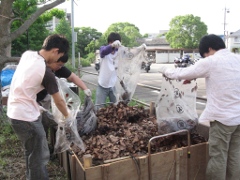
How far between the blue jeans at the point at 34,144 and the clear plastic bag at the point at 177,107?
1354 mm

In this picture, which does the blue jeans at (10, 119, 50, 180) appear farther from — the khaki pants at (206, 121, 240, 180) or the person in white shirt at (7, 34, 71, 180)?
the khaki pants at (206, 121, 240, 180)

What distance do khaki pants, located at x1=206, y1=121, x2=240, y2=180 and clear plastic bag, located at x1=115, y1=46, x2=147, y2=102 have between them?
68.0 inches

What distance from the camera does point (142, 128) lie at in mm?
3432

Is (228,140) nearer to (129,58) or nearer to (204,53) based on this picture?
(204,53)

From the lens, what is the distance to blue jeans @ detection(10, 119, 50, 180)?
242 centimetres

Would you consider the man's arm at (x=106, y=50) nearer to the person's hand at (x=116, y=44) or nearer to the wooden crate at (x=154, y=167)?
the person's hand at (x=116, y=44)

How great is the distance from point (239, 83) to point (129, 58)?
1.92m

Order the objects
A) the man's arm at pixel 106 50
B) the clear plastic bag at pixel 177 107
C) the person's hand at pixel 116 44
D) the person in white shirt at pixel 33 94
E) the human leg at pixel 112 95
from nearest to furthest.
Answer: the person in white shirt at pixel 33 94 < the clear plastic bag at pixel 177 107 < the person's hand at pixel 116 44 < the man's arm at pixel 106 50 < the human leg at pixel 112 95

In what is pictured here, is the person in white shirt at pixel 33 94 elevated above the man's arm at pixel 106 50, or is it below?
below

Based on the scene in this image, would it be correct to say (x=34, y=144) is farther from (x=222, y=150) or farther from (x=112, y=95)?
(x=112, y=95)

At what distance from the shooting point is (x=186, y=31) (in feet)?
193

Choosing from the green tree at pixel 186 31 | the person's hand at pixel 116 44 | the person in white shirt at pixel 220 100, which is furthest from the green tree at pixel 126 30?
the person in white shirt at pixel 220 100

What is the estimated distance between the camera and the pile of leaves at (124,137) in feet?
9.30

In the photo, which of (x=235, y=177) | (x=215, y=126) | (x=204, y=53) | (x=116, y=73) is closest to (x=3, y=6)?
(x=116, y=73)
